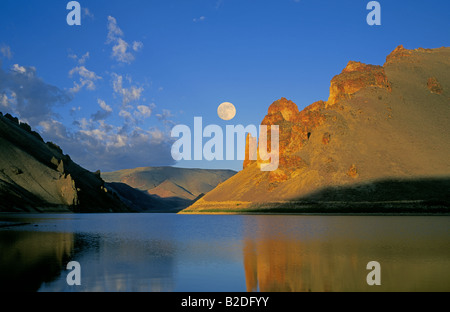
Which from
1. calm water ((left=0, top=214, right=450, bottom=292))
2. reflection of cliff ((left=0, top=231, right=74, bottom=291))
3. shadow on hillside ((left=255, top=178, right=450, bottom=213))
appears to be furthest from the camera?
shadow on hillside ((left=255, top=178, right=450, bottom=213))

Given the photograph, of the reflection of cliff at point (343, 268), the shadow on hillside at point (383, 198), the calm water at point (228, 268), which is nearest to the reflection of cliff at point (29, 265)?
the calm water at point (228, 268)

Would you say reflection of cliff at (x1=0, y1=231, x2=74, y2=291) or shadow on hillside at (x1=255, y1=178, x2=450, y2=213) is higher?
shadow on hillside at (x1=255, y1=178, x2=450, y2=213)

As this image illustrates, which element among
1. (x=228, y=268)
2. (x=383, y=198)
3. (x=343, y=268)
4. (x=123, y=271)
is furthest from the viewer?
(x=383, y=198)

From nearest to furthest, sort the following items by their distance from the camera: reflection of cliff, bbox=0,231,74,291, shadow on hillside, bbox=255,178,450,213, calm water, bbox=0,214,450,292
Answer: reflection of cliff, bbox=0,231,74,291, calm water, bbox=0,214,450,292, shadow on hillside, bbox=255,178,450,213

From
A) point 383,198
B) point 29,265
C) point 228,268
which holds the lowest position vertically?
point 228,268

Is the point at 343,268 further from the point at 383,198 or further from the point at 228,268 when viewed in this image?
the point at 383,198

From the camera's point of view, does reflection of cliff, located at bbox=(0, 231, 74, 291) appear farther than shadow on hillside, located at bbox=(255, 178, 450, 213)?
No

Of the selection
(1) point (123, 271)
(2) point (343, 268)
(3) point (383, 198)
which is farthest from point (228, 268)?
(3) point (383, 198)

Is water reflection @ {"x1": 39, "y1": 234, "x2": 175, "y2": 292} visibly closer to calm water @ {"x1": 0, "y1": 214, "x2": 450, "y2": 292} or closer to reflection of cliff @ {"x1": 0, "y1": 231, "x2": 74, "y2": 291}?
calm water @ {"x1": 0, "y1": 214, "x2": 450, "y2": 292}

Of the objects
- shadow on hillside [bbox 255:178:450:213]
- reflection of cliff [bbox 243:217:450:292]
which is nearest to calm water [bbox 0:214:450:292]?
reflection of cliff [bbox 243:217:450:292]

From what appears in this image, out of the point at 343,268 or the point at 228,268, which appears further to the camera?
the point at 228,268

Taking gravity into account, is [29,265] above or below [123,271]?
above

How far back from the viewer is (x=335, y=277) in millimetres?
23531
